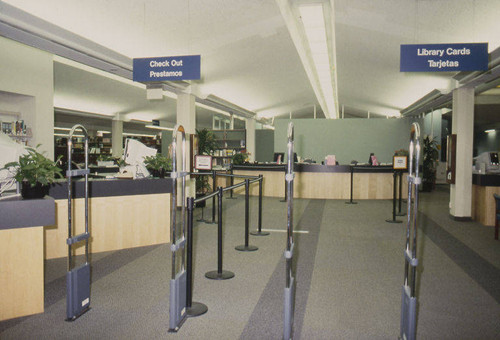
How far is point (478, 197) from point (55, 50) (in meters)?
8.25

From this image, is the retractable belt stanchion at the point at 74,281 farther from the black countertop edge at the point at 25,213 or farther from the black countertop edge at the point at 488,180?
the black countertop edge at the point at 488,180

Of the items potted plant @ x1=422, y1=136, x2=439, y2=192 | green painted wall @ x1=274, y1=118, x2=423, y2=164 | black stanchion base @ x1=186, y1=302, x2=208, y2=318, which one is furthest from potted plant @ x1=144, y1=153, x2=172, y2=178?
potted plant @ x1=422, y1=136, x2=439, y2=192

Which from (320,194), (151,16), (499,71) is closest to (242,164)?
(320,194)

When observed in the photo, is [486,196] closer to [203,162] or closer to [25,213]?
[203,162]

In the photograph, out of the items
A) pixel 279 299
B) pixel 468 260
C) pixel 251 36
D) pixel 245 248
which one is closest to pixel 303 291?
pixel 279 299

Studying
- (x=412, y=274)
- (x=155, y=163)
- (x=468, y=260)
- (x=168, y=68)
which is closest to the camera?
(x=412, y=274)

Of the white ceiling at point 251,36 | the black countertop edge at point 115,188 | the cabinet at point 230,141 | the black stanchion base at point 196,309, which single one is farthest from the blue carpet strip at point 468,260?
the cabinet at point 230,141

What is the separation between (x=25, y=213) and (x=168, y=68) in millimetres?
3483

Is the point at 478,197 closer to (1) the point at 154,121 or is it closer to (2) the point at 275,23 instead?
(2) the point at 275,23

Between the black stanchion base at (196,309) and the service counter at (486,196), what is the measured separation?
6.35m

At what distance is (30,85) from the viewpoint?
623 cm

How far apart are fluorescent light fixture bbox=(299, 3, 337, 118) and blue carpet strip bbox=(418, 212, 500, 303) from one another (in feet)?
14.0

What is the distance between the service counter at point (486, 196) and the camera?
698cm

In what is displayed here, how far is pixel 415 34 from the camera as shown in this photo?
20.8ft
